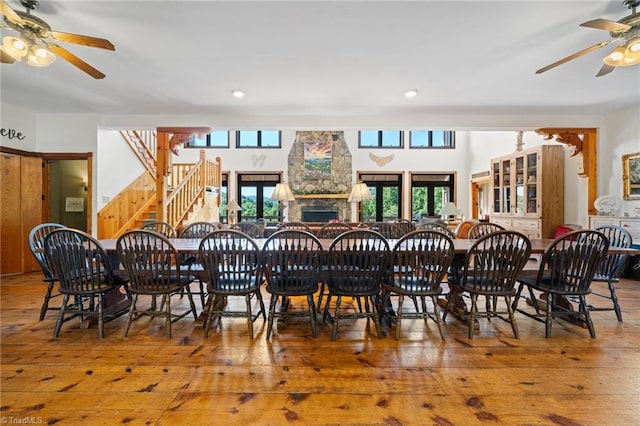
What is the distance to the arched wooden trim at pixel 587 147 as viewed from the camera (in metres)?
4.79

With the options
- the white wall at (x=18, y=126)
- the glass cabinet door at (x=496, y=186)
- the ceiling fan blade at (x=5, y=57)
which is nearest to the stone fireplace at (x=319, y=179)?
the glass cabinet door at (x=496, y=186)

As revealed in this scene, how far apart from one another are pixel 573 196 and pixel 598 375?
176 inches

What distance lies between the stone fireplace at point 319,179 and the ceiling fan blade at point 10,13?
7.22 meters

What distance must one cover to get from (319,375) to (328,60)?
2777 millimetres

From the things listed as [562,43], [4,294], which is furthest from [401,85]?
[4,294]

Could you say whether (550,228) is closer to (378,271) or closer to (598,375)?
(598,375)

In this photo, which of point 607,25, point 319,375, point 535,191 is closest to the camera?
point 319,375

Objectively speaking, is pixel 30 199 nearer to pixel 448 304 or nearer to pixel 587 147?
pixel 448 304

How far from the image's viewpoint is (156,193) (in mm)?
5055

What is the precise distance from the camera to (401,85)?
3547 millimetres

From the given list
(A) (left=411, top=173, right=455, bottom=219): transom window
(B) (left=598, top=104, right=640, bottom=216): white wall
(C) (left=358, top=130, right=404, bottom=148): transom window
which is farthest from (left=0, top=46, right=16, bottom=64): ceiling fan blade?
(A) (left=411, top=173, right=455, bottom=219): transom window

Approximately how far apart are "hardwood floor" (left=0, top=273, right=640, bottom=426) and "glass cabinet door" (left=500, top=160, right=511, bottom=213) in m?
3.91

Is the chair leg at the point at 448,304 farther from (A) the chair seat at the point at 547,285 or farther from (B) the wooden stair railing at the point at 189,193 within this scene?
(B) the wooden stair railing at the point at 189,193

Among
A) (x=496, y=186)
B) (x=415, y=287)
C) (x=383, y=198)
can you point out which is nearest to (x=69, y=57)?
(x=415, y=287)
